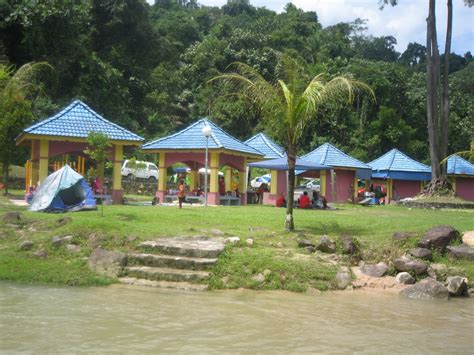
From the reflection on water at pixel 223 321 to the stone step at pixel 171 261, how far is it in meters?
1.04

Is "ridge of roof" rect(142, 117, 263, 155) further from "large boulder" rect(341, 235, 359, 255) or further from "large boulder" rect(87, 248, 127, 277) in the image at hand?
"large boulder" rect(87, 248, 127, 277)

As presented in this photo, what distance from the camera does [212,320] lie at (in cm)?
812

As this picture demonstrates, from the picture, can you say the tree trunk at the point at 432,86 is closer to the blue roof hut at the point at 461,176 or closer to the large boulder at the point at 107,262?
the blue roof hut at the point at 461,176

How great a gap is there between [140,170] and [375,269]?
1188 inches

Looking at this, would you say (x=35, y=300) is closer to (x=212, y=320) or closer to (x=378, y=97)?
(x=212, y=320)

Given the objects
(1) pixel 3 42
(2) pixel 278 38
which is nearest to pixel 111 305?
(1) pixel 3 42

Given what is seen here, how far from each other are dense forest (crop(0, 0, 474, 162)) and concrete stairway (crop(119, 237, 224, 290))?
2366 centimetres

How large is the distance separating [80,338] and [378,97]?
43305 mm

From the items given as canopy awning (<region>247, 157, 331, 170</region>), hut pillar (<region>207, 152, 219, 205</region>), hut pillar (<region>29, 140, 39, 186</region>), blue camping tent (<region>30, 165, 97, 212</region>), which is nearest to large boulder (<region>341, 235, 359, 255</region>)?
blue camping tent (<region>30, 165, 97, 212</region>)

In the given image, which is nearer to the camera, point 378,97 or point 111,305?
point 111,305

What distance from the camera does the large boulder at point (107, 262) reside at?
11203mm

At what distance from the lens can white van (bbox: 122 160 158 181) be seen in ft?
127

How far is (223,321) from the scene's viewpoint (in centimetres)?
810

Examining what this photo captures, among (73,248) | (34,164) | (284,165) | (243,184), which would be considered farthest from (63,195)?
(243,184)
